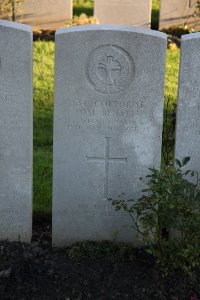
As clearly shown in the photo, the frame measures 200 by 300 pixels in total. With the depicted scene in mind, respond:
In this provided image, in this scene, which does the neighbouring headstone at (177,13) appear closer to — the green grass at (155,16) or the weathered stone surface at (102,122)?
the green grass at (155,16)

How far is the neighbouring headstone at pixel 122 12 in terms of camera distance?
38.2 ft

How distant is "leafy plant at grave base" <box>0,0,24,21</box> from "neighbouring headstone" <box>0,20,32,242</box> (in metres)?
7.02

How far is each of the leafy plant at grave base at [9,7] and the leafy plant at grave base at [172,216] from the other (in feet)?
24.5

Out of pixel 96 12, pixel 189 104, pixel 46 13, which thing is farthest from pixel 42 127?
pixel 96 12

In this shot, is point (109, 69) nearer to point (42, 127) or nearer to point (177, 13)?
point (42, 127)

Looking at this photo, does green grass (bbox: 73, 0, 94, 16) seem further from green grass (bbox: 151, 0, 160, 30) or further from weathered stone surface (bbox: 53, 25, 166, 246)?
weathered stone surface (bbox: 53, 25, 166, 246)

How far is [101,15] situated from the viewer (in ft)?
38.5

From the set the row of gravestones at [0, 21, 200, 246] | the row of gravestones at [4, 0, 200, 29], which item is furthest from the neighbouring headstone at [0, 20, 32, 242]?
the row of gravestones at [4, 0, 200, 29]

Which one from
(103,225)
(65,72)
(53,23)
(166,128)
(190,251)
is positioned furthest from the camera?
(53,23)

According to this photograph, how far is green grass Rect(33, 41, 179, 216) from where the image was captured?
5703 millimetres

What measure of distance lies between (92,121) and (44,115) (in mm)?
3154

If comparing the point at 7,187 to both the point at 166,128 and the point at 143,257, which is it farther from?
the point at 166,128

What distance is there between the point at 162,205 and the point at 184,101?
84 cm

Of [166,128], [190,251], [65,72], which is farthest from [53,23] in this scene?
[190,251]
